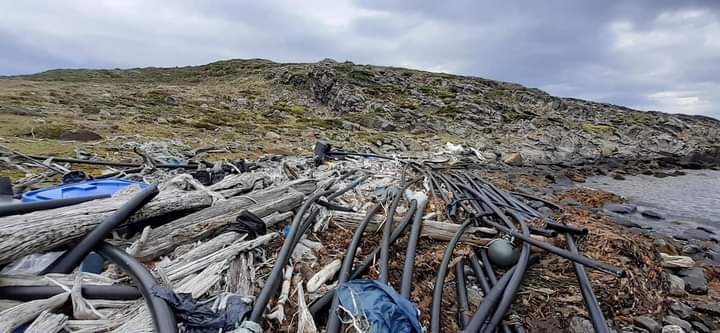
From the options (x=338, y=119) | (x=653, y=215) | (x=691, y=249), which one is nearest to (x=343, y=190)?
(x=691, y=249)

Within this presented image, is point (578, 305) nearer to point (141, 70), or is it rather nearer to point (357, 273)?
point (357, 273)

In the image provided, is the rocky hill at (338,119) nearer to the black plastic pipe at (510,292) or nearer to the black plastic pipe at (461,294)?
the black plastic pipe at (461,294)

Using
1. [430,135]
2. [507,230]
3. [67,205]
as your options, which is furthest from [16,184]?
[430,135]

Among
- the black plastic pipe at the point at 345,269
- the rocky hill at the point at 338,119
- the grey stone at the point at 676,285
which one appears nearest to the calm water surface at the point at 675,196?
the grey stone at the point at 676,285

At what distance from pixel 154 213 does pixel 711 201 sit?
15166mm

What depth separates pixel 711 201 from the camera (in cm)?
1130

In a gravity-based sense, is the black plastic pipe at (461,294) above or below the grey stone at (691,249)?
above

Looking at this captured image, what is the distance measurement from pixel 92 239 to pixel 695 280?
19.2 feet

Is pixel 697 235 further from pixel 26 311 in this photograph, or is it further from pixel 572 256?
pixel 26 311

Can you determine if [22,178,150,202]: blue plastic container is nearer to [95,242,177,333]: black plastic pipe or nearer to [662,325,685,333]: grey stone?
[95,242,177,333]: black plastic pipe

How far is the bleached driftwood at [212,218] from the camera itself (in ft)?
9.56

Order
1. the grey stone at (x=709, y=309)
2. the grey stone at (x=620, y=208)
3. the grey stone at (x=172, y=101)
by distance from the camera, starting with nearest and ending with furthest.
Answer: the grey stone at (x=709, y=309)
the grey stone at (x=620, y=208)
the grey stone at (x=172, y=101)

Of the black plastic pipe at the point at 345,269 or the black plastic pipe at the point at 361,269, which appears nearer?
the black plastic pipe at the point at 345,269

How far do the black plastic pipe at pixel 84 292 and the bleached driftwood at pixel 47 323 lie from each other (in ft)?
0.54
